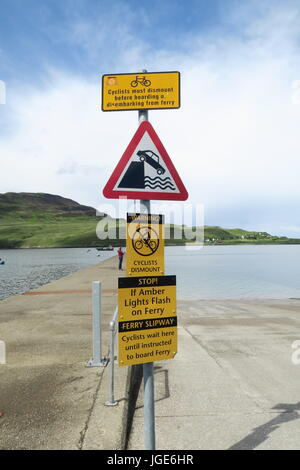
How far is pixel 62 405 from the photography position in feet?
15.0

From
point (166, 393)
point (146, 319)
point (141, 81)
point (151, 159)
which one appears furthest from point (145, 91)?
point (166, 393)

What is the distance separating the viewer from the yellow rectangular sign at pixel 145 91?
3.34 meters

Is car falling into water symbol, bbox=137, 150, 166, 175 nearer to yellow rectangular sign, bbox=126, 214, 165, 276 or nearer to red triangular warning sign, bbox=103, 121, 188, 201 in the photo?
red triangular warning sign, bbox=103, 121, 188, 201

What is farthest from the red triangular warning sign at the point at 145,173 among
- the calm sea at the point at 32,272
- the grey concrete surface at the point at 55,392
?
the calm sea at the point at 32,272

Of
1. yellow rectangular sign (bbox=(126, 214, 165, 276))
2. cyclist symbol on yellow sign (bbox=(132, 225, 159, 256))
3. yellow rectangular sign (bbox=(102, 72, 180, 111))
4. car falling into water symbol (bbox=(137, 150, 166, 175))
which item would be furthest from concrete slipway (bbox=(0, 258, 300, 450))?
yellow rectangular sign (bbox=(102, 72, 180, 111))

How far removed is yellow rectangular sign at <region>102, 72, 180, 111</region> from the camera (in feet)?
11.0

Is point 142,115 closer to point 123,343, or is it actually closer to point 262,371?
point 123,343

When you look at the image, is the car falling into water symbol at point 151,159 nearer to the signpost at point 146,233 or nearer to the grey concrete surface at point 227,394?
the signpost at point 146,233

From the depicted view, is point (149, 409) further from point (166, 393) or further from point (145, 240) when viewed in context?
point (166, 393)

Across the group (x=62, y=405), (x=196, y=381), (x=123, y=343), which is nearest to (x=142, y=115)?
(x=123, y=343)

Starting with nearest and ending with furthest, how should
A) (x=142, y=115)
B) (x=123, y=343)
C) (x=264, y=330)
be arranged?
1. (x=123, y=343)
2. (x=142, y=115)
3. (x=264, y=330)

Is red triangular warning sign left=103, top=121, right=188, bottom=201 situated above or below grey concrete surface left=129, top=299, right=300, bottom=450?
above

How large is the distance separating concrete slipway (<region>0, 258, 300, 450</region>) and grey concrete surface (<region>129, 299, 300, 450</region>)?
0.01 metres
